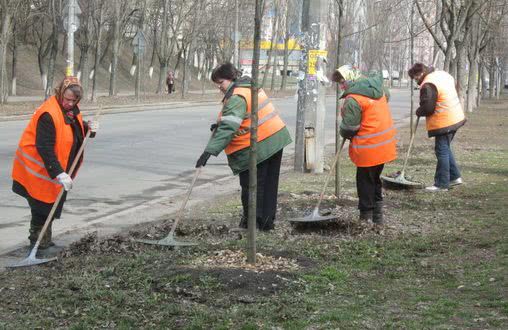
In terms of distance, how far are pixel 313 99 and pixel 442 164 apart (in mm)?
2819

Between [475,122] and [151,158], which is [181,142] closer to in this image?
[151,158]

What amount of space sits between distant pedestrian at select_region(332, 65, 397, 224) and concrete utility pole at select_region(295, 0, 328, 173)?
4.71 meters

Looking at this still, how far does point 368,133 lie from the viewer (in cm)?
772

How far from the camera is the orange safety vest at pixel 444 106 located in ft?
34.0

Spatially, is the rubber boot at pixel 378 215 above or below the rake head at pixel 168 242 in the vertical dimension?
above

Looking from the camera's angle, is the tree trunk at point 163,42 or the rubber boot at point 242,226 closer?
the rubber boot at point 242,226

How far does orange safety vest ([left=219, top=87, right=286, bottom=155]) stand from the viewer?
7.02m

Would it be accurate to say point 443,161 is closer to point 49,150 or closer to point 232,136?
point 232,136

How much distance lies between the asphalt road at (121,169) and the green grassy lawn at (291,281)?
5.49 ft

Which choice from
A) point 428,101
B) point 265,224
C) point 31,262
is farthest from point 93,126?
point 428,101

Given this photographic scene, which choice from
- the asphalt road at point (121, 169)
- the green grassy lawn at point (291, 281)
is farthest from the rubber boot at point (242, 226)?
the asphalt road at point (121, 169)

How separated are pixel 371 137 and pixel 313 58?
5066 mm

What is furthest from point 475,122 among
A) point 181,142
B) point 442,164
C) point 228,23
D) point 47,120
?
point 228,23

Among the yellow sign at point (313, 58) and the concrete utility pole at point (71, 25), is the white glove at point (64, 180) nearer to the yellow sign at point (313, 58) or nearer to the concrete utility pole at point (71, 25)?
the yellow sign at point (313, 58)
